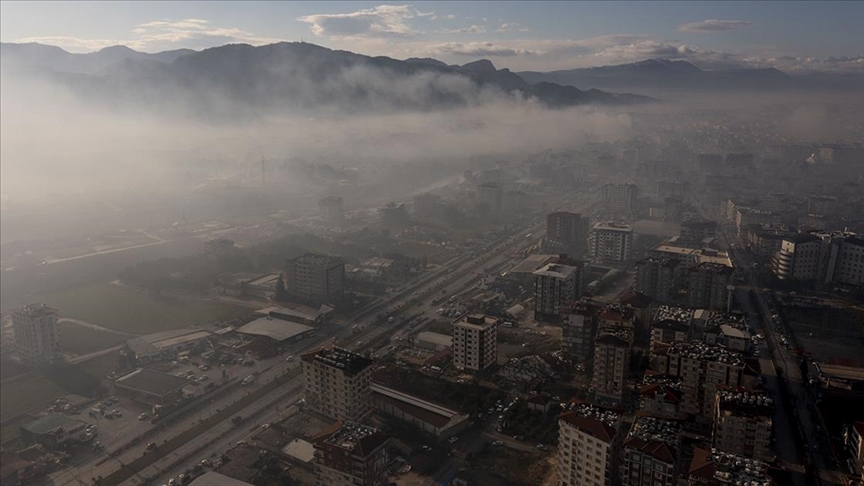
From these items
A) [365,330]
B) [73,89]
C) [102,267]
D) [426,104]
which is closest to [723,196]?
[365,330]

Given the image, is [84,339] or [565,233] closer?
[84,339]

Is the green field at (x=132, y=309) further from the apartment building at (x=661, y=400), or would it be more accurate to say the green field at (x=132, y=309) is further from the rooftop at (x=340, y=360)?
the apartment building at (x=661, y=400)

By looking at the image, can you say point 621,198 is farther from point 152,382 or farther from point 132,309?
point 152,382

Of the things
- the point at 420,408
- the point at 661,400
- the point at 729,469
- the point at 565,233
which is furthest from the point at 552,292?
the point at 729,469

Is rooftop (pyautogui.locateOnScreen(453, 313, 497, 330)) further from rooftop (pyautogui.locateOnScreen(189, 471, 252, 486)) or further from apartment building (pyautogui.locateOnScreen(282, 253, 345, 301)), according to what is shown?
apartment building (pyautogui.locateOnScreen(282, 253, 345, 301))

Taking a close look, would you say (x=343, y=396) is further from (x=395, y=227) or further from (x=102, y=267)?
(x=395, y=227)

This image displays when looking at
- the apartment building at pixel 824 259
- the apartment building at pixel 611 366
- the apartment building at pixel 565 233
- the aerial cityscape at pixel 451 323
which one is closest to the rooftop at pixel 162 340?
the aerial cityscape at pixel 451 323
